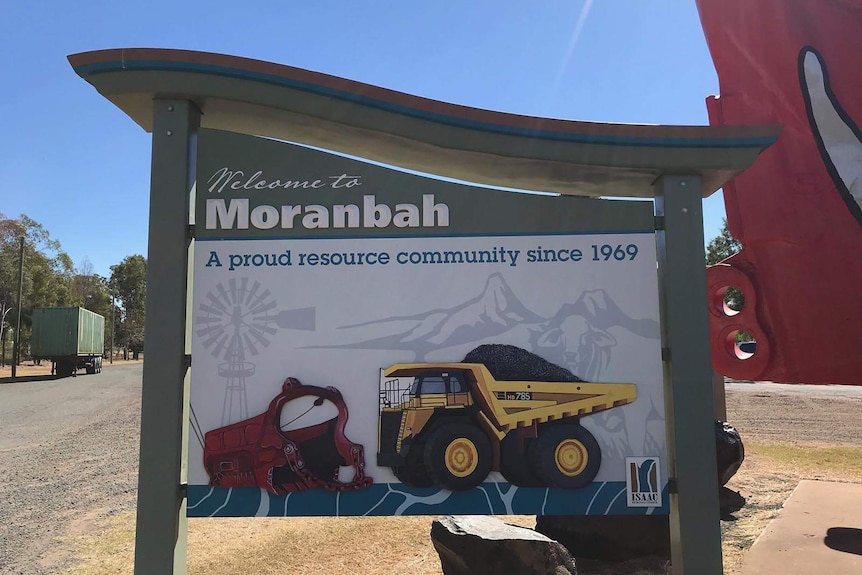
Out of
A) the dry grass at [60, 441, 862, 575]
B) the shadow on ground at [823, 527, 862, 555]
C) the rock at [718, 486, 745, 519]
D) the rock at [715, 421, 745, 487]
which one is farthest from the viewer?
the rock at [718, 486, 745, 519]

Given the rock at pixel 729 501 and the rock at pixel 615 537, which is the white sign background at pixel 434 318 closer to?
the rock at pixel 615 537

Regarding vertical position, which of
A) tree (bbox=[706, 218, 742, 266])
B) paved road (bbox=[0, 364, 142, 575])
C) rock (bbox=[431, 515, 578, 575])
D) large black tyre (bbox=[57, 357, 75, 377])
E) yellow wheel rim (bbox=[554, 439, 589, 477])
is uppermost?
tree (bbox=[706, 218, 742, 266])

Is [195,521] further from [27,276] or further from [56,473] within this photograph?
[27,276]

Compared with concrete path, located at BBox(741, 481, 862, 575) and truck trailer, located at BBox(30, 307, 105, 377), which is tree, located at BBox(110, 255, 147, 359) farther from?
concrete path, located at BBox(741, 481, 862, 575)

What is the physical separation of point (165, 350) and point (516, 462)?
6.96ft

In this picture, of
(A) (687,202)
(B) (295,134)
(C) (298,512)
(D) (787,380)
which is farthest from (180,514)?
(D) (787,380)

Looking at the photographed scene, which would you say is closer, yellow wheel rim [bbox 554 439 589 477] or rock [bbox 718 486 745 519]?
yellow wheel rim [bbox 554 439 589 477]

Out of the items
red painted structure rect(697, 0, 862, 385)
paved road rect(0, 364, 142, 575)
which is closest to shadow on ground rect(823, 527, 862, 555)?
red painted structure rect(697, 0, 862, 385)

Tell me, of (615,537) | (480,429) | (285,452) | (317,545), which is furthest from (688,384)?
(317,545)

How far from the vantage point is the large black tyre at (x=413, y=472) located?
334 cm

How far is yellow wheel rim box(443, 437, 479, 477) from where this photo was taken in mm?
3330

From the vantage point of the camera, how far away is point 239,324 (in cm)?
344

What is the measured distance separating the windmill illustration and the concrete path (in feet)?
14.4

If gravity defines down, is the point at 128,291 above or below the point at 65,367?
above
